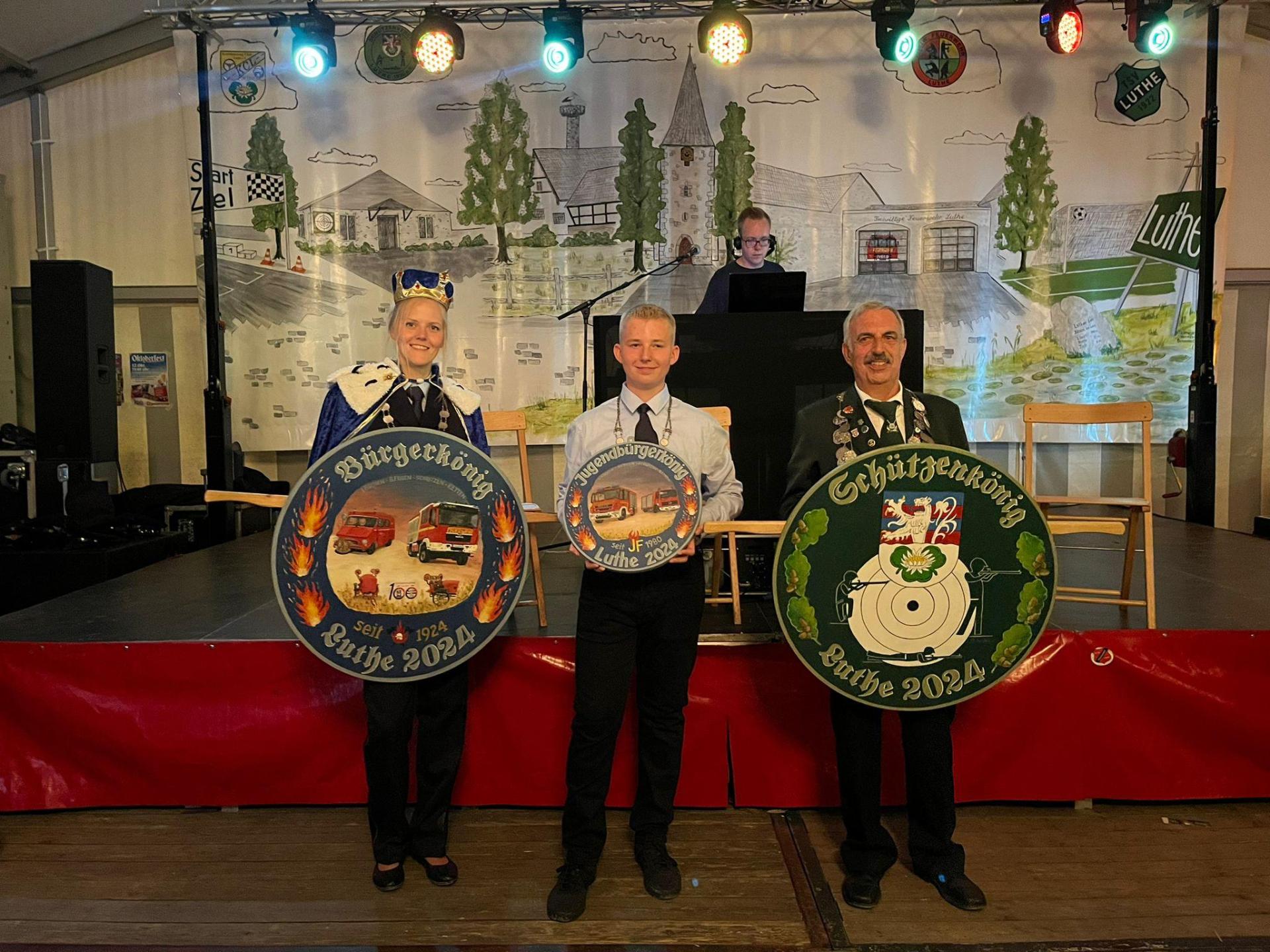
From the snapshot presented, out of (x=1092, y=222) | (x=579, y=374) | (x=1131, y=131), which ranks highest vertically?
(x=1131, y=131)

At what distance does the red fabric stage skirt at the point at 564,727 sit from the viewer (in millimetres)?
2473

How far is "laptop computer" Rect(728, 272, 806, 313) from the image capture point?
3541mm

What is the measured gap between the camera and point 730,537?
2.82 m

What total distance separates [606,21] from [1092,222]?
3506mm

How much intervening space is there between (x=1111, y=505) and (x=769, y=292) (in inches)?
61.1

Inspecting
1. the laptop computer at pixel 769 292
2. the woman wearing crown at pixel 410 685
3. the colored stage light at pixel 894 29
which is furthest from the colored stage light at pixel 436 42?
the woman wearing crown at pixel 410 685

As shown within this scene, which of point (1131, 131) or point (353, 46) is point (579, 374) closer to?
point (353, 46)

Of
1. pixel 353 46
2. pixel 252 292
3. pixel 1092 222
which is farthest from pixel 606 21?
pixel 1092 222

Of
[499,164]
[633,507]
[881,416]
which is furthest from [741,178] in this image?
[633,507]

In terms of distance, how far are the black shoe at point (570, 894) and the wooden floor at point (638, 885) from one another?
0.03 meters

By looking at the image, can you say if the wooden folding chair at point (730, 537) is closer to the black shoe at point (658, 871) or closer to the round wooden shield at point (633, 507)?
the round wooden shield at point (633, 507)

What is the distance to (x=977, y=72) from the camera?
5.52 m

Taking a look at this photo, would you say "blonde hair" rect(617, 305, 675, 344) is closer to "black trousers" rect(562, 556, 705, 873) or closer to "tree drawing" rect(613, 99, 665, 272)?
"black trousers" rect(562, 556, 705, 873)

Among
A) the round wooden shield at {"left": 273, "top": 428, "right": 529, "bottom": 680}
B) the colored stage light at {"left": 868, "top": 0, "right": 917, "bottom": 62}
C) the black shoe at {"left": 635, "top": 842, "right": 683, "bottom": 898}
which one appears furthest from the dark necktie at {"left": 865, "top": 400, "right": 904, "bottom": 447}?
the colored stage light at {"left": 868, "top": 0, "right": 917, "bottom": 62}
